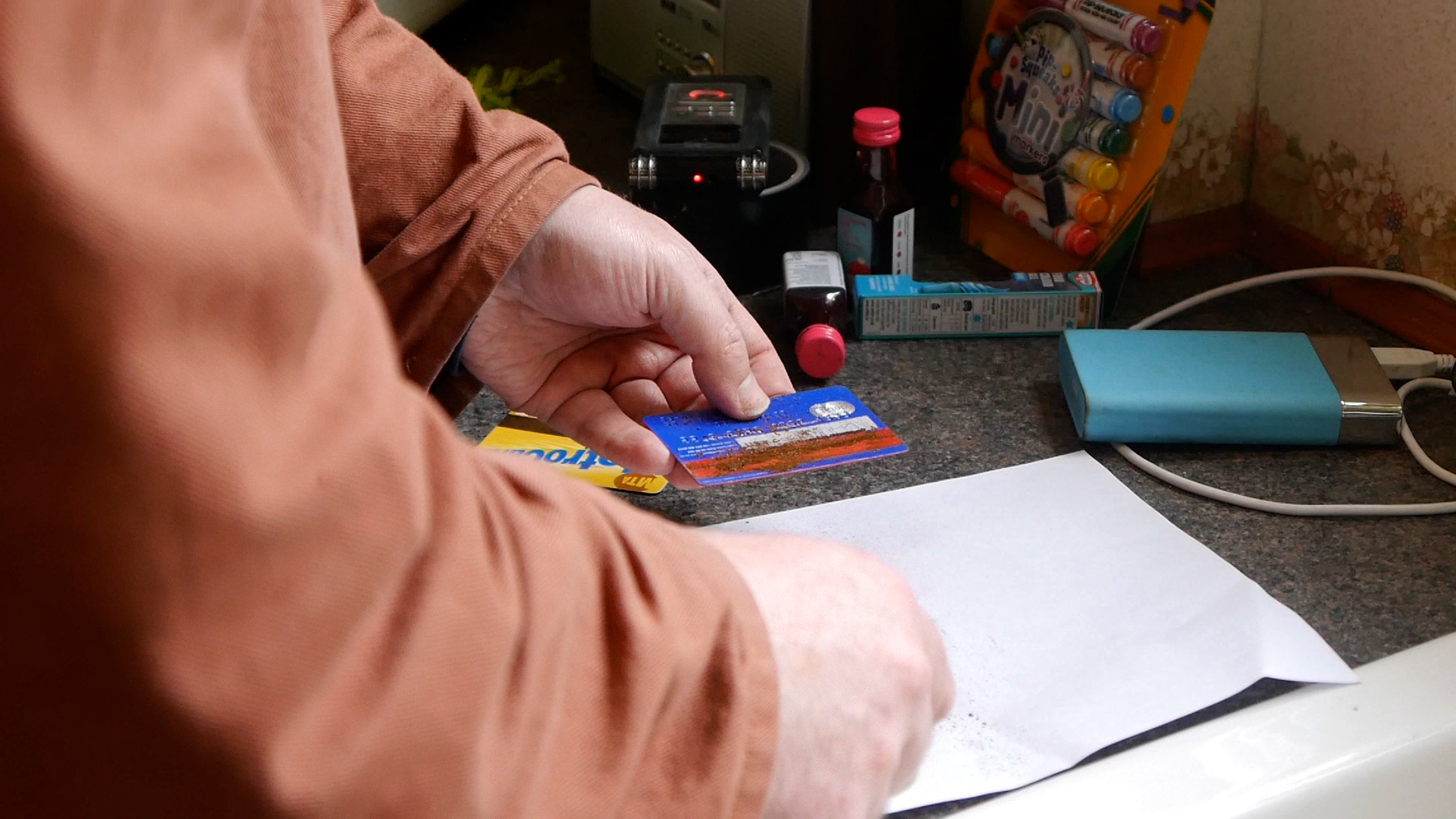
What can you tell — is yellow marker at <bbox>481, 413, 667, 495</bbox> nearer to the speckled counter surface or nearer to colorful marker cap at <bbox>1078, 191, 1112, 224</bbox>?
the speckled counter surface

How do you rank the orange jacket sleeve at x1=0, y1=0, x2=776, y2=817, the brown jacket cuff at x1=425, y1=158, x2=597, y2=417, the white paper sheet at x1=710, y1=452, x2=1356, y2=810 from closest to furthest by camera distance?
the orange jacket sleeve at x1=0, y1=0, x2=776, y2=817
the white paper sheet at x1=710, y1=452, x2=1356, y2=810
the brown jacket cuff at x1=425, y1=158, x2=597, y2=417

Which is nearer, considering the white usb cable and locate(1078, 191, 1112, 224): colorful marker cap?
the white usb cable

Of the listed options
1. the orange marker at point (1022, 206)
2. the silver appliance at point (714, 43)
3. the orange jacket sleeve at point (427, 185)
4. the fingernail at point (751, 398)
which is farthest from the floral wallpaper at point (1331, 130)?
the orange jacket sleeve at point (427, 185)

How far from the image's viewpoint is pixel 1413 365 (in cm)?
79

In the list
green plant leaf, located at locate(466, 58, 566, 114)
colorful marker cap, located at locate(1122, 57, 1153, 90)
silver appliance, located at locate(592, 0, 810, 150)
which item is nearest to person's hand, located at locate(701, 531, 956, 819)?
colorful marker cap, located at locate(1122, 57, 1153, 90)

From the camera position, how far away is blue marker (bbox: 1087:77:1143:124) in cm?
86

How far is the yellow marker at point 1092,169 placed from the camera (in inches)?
34.7

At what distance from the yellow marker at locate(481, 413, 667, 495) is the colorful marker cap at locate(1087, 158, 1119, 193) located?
40 cm

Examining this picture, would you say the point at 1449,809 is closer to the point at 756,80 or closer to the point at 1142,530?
the point at 1142,530

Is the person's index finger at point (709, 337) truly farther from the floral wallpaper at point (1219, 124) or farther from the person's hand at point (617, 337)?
the floral wallpaper at point (1219, 124)

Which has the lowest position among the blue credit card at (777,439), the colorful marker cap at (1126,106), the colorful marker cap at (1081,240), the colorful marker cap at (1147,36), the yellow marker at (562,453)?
the yellow marker at (562,453)

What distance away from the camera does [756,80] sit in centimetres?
101

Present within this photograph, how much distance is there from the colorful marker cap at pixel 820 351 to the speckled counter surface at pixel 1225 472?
19 mm

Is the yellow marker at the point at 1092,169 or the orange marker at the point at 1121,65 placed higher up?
the orange marker at the point at 1121,65
